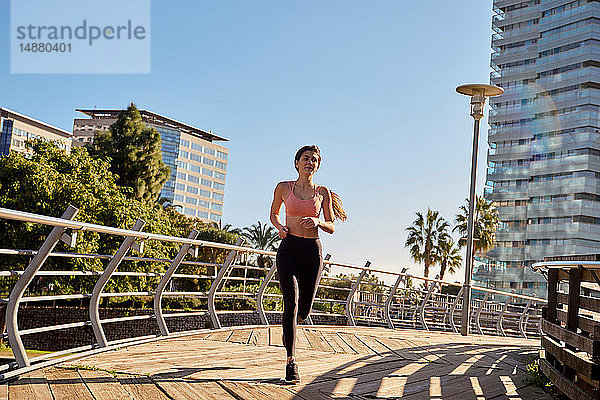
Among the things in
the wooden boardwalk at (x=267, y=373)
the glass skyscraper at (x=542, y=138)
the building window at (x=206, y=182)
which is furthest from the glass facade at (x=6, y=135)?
the wooden boardwalk at (x=267, y=373)

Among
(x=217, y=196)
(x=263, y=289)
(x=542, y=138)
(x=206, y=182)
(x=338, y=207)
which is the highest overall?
(x=542, y=138)

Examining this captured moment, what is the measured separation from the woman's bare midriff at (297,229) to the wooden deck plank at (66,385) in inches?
69.4

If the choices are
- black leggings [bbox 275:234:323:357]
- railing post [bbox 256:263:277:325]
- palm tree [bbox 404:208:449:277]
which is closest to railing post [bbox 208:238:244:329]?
railing post [bbox 256:263:277:325]

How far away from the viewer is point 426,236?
70125 millimetres

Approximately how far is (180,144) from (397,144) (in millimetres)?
79257

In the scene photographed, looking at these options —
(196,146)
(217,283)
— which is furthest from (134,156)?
(196,146)

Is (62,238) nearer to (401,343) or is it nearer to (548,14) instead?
(401,343)

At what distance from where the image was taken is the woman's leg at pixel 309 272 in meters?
5.01

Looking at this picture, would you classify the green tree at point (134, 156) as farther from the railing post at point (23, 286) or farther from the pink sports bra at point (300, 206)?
the railing post at point (23, 286)

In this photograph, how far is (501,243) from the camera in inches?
4274

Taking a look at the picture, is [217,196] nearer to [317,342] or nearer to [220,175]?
[220,175]

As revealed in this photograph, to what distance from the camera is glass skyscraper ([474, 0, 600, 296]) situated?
99312mm

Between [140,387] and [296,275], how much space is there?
141 centimetres

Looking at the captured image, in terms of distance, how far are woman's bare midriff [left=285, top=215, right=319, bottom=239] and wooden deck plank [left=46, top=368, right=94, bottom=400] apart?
1763 mm
